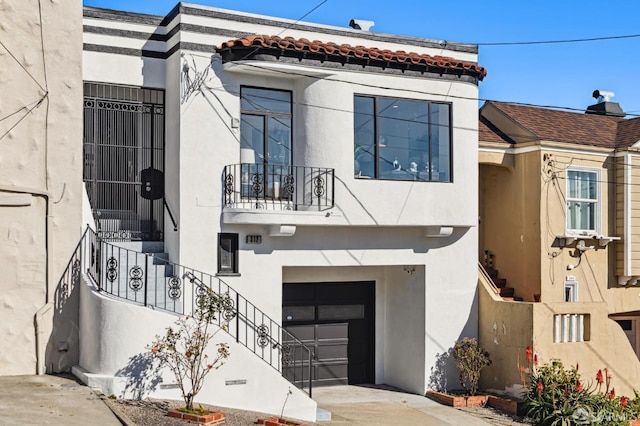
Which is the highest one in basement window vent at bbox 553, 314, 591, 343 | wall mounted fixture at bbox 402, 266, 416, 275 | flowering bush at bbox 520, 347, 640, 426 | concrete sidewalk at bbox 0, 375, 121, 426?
wall mounted fixture at bbox 402, 266, 416, 275

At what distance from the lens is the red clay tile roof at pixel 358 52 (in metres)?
14.9

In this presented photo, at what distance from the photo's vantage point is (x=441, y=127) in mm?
17062

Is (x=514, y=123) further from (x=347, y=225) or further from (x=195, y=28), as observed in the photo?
(x=195, y=28)

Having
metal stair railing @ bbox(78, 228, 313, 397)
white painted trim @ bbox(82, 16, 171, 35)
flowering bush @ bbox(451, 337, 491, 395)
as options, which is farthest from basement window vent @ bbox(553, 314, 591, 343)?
white painted trim @ bbox(82, 16, 171, 35)

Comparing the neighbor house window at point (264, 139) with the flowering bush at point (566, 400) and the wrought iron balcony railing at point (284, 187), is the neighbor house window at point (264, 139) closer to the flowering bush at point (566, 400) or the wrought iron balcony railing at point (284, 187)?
the wrought iron balcony railing at point (284, 187)

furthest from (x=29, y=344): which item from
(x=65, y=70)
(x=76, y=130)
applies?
(x=65, y=70)

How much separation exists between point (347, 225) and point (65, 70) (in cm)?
607

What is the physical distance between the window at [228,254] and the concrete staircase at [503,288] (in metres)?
7.01

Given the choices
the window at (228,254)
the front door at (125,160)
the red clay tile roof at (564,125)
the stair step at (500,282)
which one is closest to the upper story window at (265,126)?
the window at (228,254)

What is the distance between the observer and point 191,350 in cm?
1236

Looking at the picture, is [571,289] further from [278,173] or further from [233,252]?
[233,252]

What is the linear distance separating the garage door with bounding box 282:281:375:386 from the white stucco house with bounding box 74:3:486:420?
5cm

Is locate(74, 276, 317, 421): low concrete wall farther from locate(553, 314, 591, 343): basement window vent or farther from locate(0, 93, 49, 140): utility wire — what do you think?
locate(553, 314, 591, 343): basement window vent

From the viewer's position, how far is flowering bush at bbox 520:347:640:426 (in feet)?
48.6
